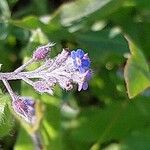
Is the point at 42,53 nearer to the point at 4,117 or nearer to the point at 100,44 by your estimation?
the point at 4,117

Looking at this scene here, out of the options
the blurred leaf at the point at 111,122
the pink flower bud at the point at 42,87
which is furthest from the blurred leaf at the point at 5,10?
the pink flower bud at the point at 42,87

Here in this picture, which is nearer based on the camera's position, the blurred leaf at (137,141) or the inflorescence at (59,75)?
the inflorescence at (59,75)

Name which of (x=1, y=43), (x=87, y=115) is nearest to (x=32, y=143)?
(x=87, y=115)

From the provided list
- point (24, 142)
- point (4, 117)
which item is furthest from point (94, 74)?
point (4, 117)

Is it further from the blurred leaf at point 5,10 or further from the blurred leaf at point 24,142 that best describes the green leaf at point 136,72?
the blurred leaf at point 5,10

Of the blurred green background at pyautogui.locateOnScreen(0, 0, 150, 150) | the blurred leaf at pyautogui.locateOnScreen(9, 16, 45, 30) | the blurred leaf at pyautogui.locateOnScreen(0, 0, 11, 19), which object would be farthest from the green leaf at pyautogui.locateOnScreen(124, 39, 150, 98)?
the blurred leaf at pyautogui.locateOnScreen(0, 0, 11, 19)

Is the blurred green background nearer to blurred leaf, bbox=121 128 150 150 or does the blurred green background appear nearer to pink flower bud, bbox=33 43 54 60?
blurred leaf, bbox=121 128 150 150
